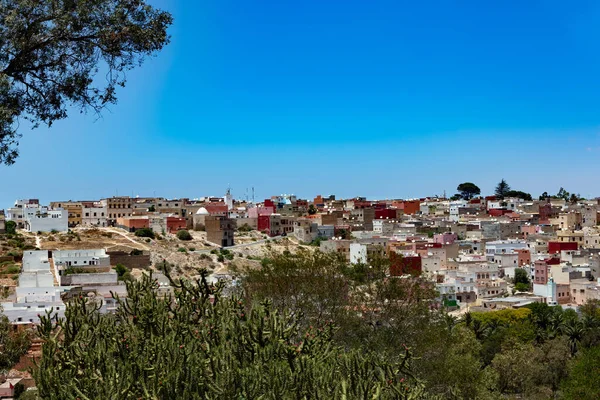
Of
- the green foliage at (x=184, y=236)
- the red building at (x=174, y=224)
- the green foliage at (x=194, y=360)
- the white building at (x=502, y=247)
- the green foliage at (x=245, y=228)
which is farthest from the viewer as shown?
the green foliage at (x=245, y=228)

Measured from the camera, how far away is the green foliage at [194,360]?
17.1 ft

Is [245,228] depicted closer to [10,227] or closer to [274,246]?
[274,246]

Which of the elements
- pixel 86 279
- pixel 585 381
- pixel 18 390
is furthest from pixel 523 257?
pixel 18 390

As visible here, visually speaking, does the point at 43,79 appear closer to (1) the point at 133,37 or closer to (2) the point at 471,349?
(1) the point at 133,37

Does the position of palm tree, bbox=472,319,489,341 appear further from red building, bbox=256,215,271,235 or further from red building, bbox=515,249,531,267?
red building, bbox=256,215,271,235

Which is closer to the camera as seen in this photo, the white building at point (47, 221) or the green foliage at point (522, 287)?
the green foliage at point (522, 287)

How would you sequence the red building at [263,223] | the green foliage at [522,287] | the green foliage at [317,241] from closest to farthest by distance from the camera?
the green foliage at [522,287]
the green foliage at [317,241]
the red building at [263,223]

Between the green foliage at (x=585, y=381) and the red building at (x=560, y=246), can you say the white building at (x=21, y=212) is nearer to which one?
the red building at (x=560, y=246)

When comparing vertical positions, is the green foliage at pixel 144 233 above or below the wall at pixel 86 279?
above

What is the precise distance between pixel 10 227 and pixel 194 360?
46.5 m

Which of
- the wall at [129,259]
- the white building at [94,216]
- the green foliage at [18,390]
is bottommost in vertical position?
the green foliage at [18,390]

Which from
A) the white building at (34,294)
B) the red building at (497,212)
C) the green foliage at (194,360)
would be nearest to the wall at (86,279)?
the white building at (34,294)

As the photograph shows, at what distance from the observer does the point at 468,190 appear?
10294 centimetres

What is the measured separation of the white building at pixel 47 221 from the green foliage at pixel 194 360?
147 feet
